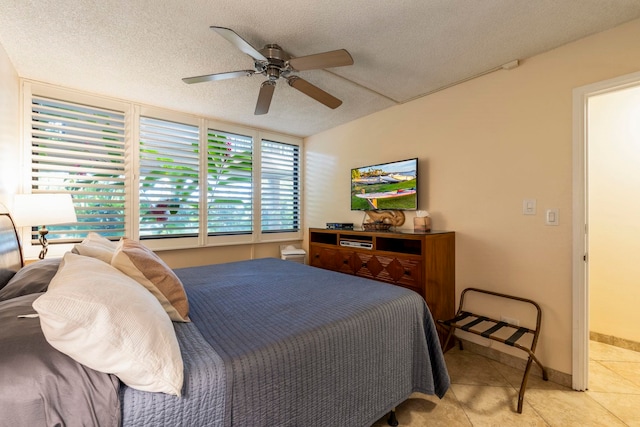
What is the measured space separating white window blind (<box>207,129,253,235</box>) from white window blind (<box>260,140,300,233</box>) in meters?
0.23

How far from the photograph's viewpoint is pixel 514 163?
7.25 feet

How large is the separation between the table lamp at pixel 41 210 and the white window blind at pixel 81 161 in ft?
1.85

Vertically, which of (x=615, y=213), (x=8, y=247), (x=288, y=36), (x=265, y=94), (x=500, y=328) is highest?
(x=288, y=36)

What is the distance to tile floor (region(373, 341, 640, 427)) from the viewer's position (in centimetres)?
158

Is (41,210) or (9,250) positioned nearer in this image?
(9,250)

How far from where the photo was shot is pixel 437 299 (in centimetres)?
233

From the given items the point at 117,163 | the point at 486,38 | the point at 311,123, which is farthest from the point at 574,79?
the point at 117,163

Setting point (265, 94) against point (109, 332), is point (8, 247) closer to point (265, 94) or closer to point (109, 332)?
point (109, 332)

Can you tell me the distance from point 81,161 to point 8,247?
1.49 metres

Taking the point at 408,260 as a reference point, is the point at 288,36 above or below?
above

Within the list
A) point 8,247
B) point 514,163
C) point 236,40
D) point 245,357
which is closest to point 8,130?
point 8,247

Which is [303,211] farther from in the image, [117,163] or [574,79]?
[574,79]

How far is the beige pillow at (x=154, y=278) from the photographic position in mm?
1201

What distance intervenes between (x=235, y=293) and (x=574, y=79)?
110 inches
